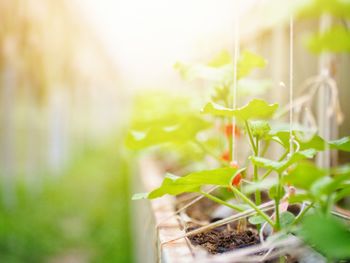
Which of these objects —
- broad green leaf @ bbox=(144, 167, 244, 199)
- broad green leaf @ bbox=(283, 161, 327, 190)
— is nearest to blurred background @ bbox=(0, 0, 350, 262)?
broad green leaf @ bbox=(283, 161, 327, 190)

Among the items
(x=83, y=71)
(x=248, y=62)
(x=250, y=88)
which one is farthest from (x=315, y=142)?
(x=83, y=71)

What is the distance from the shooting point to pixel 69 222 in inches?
169

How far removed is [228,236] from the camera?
938mm

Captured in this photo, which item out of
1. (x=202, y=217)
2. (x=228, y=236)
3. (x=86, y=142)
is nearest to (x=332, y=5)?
(x=228, y=236)

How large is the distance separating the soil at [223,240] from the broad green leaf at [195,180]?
115 millimetres

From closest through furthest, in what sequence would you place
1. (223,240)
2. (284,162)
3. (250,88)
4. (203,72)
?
1. (284,162)
2. (223,240)
3. (203,72)
4. (250,88)

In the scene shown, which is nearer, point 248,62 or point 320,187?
point 320,187

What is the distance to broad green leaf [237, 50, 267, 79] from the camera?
1.04 meters

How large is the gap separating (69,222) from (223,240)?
3.59 m

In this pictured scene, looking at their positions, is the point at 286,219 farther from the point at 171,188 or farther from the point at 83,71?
the point at 83,71

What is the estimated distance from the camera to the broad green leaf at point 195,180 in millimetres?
750

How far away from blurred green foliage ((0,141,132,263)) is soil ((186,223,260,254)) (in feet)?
8.27

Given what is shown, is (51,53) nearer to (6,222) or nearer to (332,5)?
(6,222)

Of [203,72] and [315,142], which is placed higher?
[203,72]
